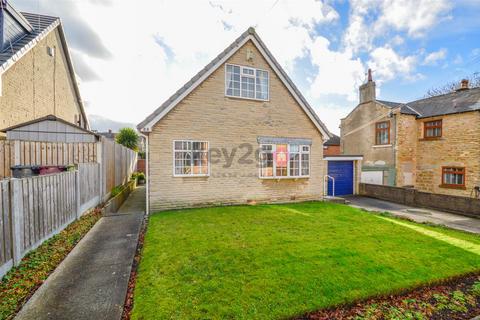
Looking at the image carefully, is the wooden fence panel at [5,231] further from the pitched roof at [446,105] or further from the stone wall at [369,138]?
the pitched roof at [446,105]

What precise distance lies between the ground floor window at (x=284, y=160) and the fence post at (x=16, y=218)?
892 centimetres

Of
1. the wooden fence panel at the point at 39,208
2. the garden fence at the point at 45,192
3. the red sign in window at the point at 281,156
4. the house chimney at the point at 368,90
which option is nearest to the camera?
the garden fence at the point at 45,192

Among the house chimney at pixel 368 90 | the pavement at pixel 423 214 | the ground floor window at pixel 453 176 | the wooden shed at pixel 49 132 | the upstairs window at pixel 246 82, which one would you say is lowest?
the pavement at pixel 423 214

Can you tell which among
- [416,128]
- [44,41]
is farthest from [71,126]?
[416,128]

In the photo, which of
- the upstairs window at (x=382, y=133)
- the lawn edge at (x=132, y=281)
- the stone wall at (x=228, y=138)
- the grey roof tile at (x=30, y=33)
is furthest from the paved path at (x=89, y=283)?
the upstairs window at (x=382, y=133)

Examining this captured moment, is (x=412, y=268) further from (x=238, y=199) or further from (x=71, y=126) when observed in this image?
(x=71, y=126)

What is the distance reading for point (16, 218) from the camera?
436cm

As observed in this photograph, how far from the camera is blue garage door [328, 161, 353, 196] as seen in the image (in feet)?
55.0

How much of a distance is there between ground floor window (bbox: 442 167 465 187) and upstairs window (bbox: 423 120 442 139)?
2.63 metres

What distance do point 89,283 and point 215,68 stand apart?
9.18 m

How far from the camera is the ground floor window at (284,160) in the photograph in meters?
11.7

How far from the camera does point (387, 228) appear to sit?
8102 millimetres

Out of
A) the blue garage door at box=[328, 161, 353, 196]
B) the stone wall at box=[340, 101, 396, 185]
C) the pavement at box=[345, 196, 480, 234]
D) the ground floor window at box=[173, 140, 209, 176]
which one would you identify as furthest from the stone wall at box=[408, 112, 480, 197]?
the ground floor window at box=[173, 140, 209, 176]

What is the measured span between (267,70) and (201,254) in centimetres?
956
